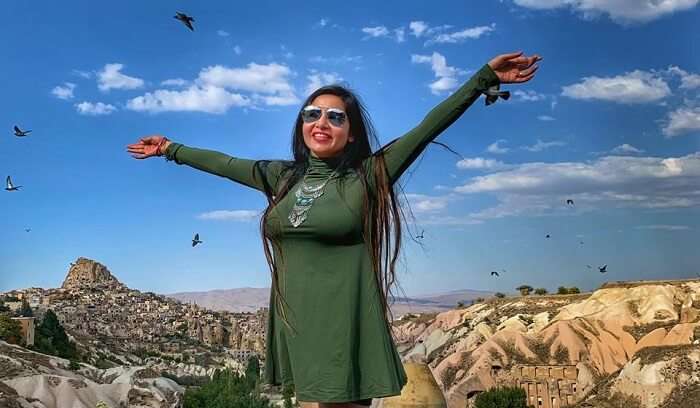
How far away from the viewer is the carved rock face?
472 ft

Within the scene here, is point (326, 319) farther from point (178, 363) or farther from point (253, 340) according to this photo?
point (253, 340)

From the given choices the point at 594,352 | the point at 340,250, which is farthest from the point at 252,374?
the point at 340,250

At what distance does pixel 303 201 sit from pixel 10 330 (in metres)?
48.0

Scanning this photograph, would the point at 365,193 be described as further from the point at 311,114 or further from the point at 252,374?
the point at 252,374

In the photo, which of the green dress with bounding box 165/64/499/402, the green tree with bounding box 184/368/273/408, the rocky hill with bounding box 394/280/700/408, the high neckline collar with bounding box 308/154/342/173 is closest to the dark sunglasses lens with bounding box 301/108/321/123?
the high neckline collar with bounding box 308/154/342/173

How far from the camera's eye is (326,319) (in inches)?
101

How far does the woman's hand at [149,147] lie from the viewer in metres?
3.22

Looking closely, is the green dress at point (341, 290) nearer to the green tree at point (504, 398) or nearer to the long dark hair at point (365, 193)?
the long dark hair at point (365, 193)

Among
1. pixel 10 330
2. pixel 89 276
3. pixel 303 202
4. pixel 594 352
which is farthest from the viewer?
pixel 89 276

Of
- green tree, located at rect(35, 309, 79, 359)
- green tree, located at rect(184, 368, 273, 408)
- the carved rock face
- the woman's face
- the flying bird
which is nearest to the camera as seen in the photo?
the flying bird

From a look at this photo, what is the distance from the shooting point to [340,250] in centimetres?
262

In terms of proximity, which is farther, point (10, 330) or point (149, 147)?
point (10, 330)

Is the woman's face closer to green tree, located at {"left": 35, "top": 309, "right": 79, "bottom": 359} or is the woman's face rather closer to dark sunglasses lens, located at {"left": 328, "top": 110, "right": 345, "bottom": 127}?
dark sunglasses lens, located at {"left": 328, "top": 110, "right": 345, "bottom": 127}

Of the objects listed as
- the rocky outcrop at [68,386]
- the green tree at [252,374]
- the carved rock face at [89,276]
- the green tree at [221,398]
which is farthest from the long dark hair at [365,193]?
the carved rock face at [89,276]
